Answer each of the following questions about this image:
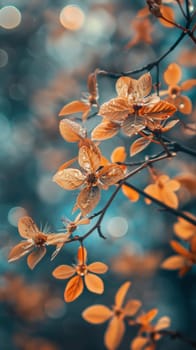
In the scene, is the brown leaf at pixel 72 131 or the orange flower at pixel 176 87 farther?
the orange flower at pixel 176 87

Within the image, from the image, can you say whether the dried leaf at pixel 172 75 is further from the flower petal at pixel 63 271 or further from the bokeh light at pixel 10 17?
the bokeh light at pixel 10 17

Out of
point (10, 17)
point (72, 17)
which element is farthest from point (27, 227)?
point (10, 17)

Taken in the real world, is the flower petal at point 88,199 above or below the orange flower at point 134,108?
below

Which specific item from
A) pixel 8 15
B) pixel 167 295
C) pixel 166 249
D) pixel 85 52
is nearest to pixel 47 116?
pixel 85 52

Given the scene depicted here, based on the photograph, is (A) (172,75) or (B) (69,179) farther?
(A) (172,75)

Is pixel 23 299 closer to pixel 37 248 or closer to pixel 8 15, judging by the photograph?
pixel 8 15

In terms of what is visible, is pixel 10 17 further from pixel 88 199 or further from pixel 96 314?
pixel 88 199

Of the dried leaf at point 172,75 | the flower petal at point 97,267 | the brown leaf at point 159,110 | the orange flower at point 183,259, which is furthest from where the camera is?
the orange flower at point 183,259

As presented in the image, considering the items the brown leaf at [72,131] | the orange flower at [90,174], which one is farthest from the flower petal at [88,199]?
the brown leaf at [72,131]
